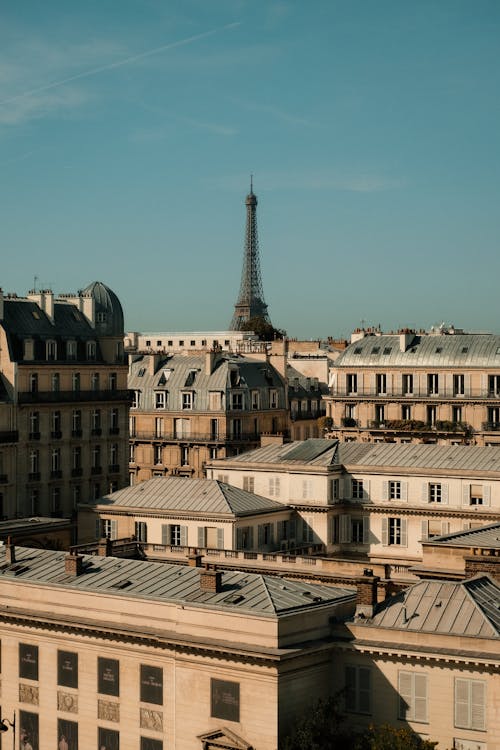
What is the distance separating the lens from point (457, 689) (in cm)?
5244

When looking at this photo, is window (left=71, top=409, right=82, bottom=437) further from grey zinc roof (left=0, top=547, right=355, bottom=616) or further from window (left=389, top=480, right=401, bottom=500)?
grey zinc roof (left=0, top=547, right=355, bottom=616)

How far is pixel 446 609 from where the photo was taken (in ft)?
180

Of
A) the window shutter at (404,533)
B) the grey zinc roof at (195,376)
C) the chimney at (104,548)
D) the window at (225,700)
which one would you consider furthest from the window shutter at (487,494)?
the grey zinc roof at (195,376)

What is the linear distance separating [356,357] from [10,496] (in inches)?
1616

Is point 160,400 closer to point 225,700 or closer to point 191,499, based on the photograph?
point 191,499

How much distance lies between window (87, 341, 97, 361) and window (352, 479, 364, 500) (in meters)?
23.7

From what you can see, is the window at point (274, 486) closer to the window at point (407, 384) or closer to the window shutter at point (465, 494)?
the window shutter at point (465, 494)

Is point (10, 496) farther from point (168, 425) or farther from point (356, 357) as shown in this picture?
point (356, 357)

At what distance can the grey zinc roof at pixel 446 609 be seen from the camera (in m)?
53.4

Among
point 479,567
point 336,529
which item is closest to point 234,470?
point 336,529

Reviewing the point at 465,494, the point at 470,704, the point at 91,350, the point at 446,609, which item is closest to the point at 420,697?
the point at 470,704

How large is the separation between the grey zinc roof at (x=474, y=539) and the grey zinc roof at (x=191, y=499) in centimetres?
1239

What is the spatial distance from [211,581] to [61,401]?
4104 centimetres

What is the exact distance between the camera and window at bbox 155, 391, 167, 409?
12388 cm
